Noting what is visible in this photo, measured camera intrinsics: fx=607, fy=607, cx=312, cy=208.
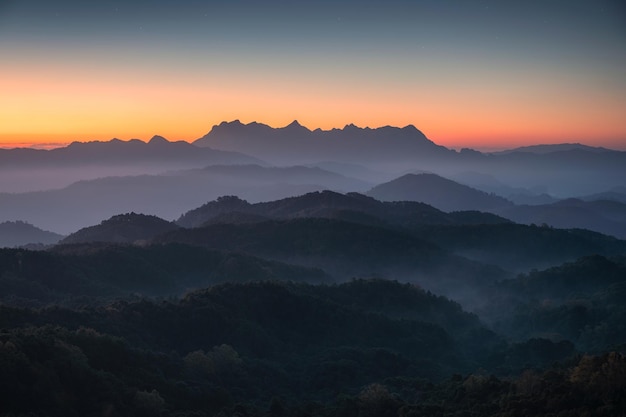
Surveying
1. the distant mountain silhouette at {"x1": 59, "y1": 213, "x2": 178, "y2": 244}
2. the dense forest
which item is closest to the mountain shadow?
the dense forest

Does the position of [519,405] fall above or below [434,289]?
above

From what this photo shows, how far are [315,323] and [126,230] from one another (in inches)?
3421

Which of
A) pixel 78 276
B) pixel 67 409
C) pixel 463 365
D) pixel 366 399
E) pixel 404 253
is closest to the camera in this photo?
pixel 67 409

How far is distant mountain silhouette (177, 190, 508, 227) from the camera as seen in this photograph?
527 ft

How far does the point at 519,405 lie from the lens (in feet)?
97.0

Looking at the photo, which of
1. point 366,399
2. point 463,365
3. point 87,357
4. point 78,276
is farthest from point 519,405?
point 78,276

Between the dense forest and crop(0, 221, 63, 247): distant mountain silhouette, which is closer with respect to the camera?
the dense forest

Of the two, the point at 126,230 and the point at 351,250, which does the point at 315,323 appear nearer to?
the point at 351,250

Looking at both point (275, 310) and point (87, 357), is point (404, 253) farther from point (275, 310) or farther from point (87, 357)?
point (87, 357)

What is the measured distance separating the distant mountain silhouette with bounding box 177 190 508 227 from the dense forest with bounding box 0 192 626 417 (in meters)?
11.5

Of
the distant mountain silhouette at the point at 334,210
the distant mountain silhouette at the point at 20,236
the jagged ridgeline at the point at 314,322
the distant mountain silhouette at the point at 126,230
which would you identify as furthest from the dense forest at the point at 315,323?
the distant mountain silhouette at the point at 20,236

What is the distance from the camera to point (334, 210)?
150 meters

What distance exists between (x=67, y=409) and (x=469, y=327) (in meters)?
61.2

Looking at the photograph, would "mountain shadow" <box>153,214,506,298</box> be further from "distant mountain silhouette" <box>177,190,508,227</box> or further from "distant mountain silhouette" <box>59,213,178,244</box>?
"distant mountain silhouette" <box>177,190,508,227</box>
